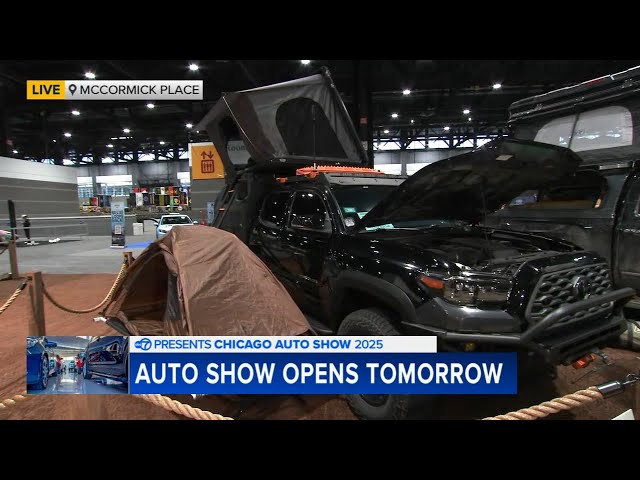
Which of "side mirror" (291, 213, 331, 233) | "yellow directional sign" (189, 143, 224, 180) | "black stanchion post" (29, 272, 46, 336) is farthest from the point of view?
"yellow directional sign" (189, 143, 224, 180)

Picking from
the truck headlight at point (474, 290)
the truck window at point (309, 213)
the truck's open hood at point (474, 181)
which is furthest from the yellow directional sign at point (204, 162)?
the truck headlight at point (474, 290)

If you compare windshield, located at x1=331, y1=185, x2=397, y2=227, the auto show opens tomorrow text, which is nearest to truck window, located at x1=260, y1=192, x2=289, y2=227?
windshield, located at x1=331, y1=185, x2=397, y2=227

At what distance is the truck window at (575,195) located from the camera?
3.77m

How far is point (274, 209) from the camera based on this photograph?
392 cm

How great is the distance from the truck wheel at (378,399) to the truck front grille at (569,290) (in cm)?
84

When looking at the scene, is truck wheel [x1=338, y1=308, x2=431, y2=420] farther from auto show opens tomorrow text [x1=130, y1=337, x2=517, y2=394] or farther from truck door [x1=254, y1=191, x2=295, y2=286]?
truck door [x1=254, y1=191, x2=295, y2=286]

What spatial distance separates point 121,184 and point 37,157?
949cm

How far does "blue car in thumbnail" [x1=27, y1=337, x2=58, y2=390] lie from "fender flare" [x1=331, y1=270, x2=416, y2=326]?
195 cm

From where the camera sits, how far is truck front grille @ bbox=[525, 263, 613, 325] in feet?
7.04

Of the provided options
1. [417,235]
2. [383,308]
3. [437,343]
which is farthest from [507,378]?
[417,235]

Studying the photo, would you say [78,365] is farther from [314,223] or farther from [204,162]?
[204,162]

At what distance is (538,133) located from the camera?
4.74 m

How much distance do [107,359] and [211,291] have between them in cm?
88

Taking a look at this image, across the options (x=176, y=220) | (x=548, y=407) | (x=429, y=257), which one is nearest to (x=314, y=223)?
(x=429, y=257)
